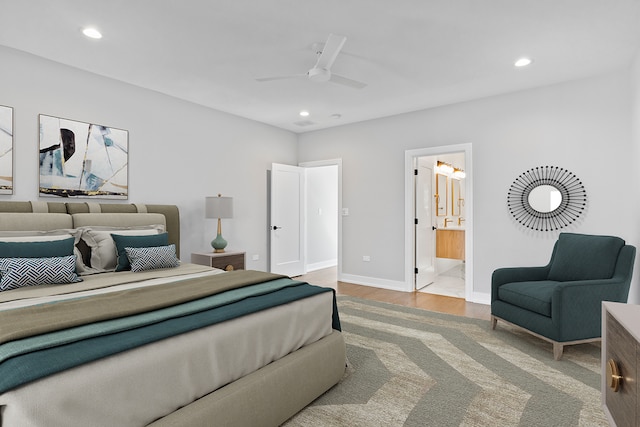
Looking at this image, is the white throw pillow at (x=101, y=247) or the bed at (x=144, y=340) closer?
the bed at (x=144, y=340)

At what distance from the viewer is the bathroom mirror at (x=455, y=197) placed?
733cm

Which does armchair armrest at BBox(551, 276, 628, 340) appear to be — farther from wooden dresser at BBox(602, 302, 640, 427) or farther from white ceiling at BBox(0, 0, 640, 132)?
white ceiling at BBox(0, 0, 640, 132)

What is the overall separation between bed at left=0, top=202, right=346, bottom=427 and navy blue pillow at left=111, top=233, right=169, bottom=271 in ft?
0.05

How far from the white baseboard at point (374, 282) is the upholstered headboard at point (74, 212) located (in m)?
2.78

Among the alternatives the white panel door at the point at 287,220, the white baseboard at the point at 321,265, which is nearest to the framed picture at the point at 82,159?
the white panel door at the point at 287,220

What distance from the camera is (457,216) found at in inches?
297

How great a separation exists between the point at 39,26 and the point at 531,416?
14.5ft

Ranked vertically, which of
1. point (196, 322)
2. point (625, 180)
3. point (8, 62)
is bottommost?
point (196, 322)

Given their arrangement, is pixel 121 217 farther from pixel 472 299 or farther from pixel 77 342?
pixel 472 299

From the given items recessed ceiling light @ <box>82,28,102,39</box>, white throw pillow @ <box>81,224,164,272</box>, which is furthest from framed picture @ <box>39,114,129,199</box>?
recessed ceiling light @ <box>82,28,102,39</box>

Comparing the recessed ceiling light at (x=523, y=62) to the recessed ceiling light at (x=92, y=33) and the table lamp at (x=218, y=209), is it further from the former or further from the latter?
the recessed ceiling light at (x=92, y=33)

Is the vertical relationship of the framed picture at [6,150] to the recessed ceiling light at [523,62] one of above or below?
below

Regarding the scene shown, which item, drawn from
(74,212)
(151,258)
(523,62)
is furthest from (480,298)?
(74,212)

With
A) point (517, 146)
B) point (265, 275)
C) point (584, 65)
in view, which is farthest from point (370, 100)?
point (265, 275)
